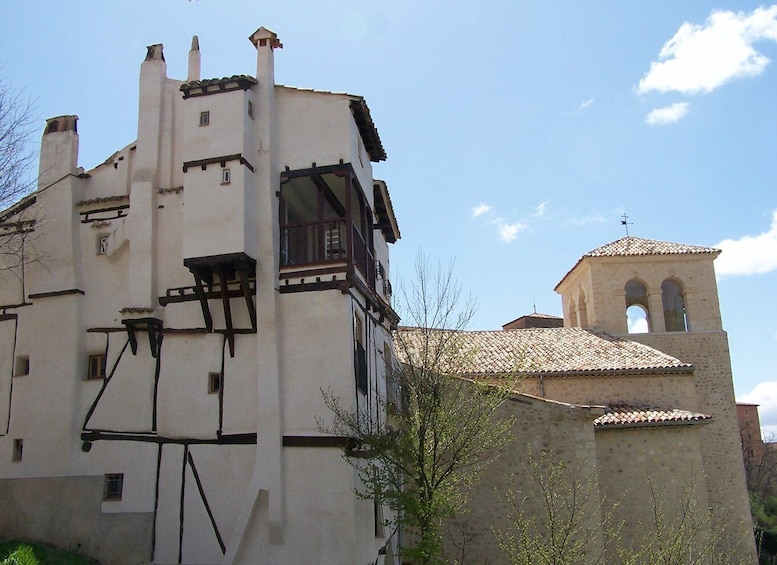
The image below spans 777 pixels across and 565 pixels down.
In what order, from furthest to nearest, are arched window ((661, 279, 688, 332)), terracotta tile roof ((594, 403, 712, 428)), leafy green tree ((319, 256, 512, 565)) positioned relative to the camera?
arched window ((661, 279, 688, 332))
terracotta tile roof ((594, 403, 712, 428))
leafy green tree ((319, 256, 512, 565))

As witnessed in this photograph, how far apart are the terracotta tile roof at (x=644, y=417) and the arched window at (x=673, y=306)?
794 cm

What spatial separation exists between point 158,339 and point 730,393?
20.6 meters

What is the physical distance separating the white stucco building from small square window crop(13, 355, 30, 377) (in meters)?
0.06

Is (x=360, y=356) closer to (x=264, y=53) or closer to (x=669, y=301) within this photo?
(x=264, y=53)

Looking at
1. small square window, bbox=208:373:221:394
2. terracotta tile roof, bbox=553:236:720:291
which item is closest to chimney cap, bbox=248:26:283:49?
small square window, bbox=208:373:221:394

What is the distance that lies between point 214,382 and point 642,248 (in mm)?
19368

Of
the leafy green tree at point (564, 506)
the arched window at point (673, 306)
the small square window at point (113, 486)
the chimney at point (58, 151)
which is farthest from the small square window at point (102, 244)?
the arched window at point (673, 306)

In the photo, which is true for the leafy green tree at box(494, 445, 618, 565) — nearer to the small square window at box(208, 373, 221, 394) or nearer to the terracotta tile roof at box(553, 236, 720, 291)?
the small square window at box(208, 373, 221, 394)

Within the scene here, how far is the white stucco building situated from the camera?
13375 mm

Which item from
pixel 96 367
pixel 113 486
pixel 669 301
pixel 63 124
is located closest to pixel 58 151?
pixel 63 124

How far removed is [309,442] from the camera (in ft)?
43.3

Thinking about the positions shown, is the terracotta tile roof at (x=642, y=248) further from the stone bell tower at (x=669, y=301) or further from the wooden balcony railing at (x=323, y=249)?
the wooden balcony railing at (x=323, y=249)

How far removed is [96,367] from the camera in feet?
50.2

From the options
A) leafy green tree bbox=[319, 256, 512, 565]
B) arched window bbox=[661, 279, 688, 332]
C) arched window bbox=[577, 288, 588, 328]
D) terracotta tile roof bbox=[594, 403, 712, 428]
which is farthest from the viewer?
arched window bbox=[577, 288, 588, 328]
